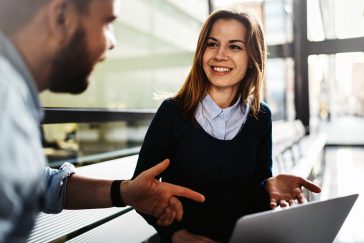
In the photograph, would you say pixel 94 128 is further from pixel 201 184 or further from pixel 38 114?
pixel 38 114

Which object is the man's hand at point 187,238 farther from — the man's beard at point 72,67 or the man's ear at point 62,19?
the man's ear at point 62,19

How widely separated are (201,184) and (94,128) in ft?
2.76

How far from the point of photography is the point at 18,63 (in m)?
0.54

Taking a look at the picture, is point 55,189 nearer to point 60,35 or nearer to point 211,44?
point 60,35

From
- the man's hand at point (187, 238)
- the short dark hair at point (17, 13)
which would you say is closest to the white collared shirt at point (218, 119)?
the man's hand at point (187, 238)

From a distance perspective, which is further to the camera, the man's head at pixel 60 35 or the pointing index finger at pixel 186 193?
the pointing index finger at pixel 186 193

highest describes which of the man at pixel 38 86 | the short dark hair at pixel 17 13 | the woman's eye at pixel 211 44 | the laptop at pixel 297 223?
the short dark hair at pixel 17 13

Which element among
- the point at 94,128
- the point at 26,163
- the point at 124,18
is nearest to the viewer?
the point at 26,163

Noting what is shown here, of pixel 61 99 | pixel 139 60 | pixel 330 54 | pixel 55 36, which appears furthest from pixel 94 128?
pixel 330 54

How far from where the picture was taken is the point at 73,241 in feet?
4.40

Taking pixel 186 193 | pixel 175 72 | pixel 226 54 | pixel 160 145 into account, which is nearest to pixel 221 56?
pixel 226 54

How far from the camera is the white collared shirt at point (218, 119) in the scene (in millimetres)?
1372

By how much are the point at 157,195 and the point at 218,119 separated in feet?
1.70

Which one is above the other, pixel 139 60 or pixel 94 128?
pixel 139 60
